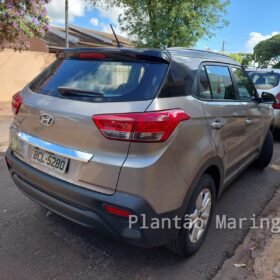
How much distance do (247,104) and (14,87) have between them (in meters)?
9.65

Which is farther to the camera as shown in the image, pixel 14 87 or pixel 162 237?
pixel 14 87

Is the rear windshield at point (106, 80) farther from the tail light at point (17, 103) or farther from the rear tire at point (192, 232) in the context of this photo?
the rear tire at point (192, 232)

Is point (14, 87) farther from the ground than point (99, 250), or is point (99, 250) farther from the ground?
point (99, 250)

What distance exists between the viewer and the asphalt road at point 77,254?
2.54m

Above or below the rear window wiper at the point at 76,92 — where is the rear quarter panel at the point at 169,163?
below

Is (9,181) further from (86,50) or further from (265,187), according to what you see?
(265,187)

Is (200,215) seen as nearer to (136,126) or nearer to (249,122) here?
(136,126)

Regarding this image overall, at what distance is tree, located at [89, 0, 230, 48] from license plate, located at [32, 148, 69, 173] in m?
11.1

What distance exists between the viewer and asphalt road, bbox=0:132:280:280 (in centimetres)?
254

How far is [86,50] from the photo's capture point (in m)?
2.64

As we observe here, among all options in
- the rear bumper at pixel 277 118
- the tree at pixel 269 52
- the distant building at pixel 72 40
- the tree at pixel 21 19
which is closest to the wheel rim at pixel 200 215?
the rear bumper at pixel 277 118

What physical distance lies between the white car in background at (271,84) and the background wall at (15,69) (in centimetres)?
793

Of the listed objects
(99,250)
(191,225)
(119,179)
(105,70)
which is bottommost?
(99,250)

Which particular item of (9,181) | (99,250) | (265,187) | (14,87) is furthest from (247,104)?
(14,87)
